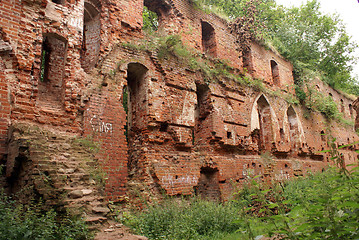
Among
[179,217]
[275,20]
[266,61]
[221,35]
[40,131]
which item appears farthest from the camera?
[275,20]

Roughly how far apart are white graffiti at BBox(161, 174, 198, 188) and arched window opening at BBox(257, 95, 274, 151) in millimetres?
5477

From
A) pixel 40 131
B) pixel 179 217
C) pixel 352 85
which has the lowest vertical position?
pixel 179 217

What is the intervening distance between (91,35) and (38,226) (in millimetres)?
5546

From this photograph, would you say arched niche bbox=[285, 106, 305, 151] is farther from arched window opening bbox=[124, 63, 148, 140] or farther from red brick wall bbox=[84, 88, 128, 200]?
red brick wall bbox=[84, 88, 128, 200]

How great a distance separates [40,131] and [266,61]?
1146cm

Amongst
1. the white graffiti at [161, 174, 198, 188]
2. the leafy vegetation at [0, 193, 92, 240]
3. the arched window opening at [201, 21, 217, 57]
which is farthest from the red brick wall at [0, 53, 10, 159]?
the arched window opening at [201, 21, 217, 57]

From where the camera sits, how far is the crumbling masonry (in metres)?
4.64

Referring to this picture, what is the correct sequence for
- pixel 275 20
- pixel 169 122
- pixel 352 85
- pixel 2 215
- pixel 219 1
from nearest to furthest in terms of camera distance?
pixel 2 215 → pixel 169 122 → pixel 219 1 → pixel 275 20 → pixel 352 85

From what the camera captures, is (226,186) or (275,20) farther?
(275,20)

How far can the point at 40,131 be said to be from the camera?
4812mm

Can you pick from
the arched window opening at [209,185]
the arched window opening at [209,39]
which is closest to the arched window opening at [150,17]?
the arched window opening at [209,39]

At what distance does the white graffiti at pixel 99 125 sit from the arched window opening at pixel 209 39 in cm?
591

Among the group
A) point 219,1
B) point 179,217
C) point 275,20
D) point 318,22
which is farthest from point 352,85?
point 179,217

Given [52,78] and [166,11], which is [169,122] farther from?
[166,11]
